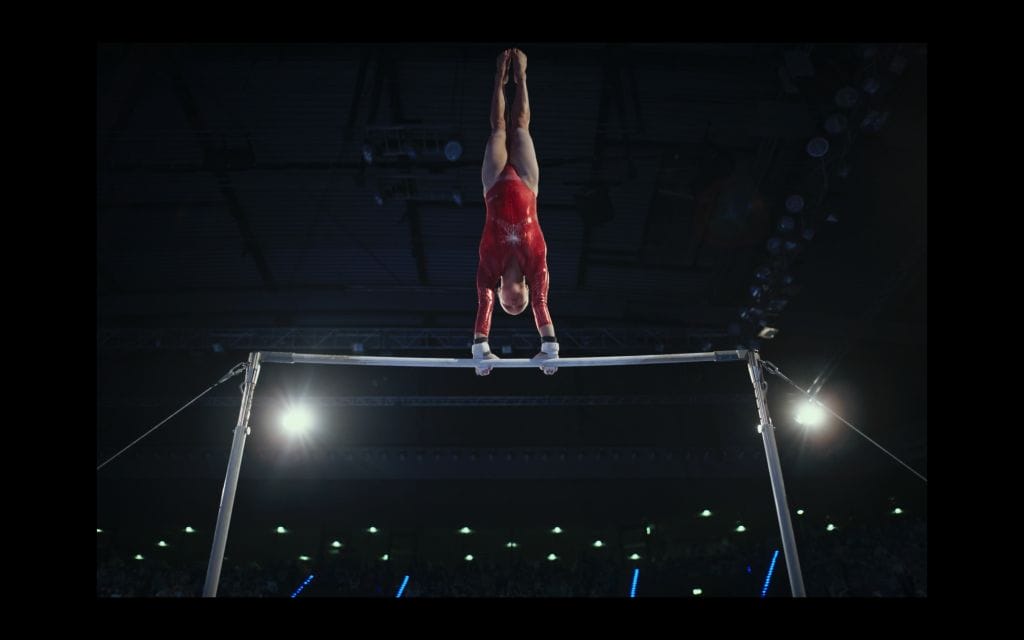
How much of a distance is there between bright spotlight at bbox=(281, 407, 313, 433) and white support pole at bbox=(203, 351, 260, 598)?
688 centimetres

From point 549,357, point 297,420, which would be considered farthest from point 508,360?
point 297,420

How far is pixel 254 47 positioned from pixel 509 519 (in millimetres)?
10468

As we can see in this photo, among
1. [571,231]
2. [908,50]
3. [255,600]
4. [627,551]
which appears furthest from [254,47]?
[627,551]

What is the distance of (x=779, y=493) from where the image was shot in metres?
4.80

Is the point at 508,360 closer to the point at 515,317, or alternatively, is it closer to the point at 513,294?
the point at 513,294

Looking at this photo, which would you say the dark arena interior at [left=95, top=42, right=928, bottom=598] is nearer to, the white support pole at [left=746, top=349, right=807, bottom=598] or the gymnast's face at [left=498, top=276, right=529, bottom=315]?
the white support pole at [left=746, top=349, right=807, bottom=598]

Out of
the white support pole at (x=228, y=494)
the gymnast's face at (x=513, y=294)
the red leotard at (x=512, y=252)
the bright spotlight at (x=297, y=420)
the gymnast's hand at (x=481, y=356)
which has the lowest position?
the white support pole at (x=228, y=494)

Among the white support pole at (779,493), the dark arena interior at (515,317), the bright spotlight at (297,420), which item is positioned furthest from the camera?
the bright spotlight at (297,420)

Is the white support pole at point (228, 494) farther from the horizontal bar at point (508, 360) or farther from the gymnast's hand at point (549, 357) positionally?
the gymnast's hand at point (549, 357)

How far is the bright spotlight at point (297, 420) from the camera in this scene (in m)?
11.8

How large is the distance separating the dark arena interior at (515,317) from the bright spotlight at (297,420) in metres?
0.10

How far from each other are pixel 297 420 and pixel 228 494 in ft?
26.1

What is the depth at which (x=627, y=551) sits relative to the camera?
49.5 feet

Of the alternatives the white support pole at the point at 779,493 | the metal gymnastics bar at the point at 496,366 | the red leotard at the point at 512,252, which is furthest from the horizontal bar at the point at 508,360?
the red leotard at the point at 512,252
